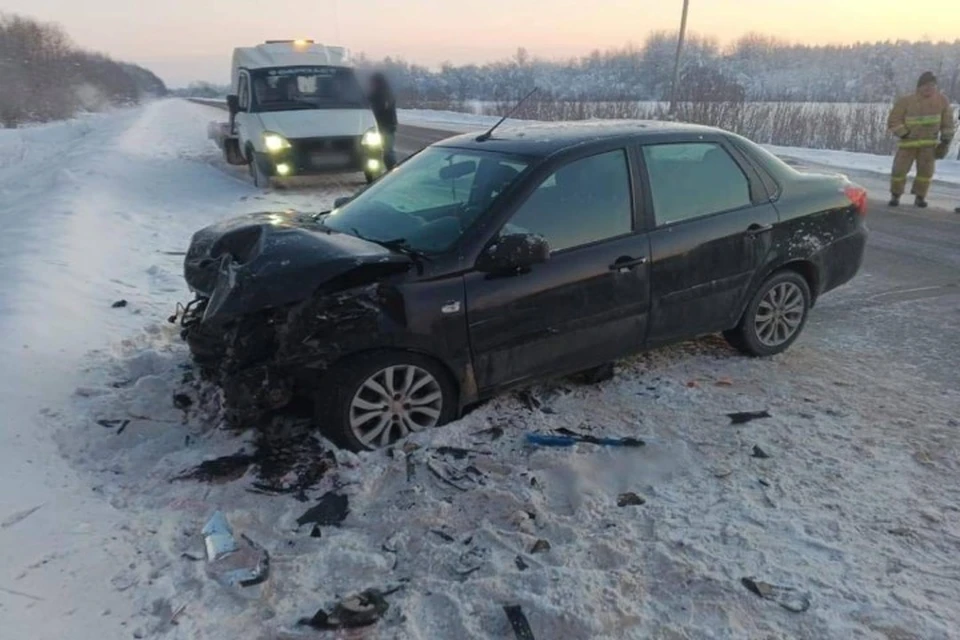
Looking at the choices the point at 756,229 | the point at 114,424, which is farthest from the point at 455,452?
the point at 756,229

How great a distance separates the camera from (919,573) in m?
2.72

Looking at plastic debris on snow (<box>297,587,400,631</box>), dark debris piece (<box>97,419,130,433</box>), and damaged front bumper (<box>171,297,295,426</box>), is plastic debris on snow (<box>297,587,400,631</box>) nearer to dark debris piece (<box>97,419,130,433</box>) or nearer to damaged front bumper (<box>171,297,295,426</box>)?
damaged front bumper (<box>171,297,295,426</box>)

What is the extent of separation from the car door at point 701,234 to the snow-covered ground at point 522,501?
1.50ft

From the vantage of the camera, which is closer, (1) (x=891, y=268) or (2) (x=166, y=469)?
(2) (x=166, y=469)

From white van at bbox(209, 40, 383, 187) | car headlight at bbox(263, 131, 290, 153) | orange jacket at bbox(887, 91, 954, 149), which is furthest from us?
white van at bbox(209, 40, 383, 187)

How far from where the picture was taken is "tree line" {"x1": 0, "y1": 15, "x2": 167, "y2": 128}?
49969mm

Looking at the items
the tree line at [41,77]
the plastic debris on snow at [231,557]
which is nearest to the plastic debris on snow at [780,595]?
the plastic debris on snow at [231,557]

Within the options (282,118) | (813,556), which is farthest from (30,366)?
(282,118)

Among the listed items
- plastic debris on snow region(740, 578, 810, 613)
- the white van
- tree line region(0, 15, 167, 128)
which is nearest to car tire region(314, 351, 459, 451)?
plastic debris on snow region(740, 578, 810, 613)

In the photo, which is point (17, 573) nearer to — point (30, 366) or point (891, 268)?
point (30, 366)

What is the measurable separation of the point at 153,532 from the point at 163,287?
4.10 m

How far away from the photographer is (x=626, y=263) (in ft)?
13.3

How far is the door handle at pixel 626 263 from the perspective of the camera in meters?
4.03

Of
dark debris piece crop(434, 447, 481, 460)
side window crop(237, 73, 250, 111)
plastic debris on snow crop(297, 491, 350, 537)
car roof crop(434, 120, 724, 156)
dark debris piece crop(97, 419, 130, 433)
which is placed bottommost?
plastic debris on snow crop(297, 491, 350, 537)
